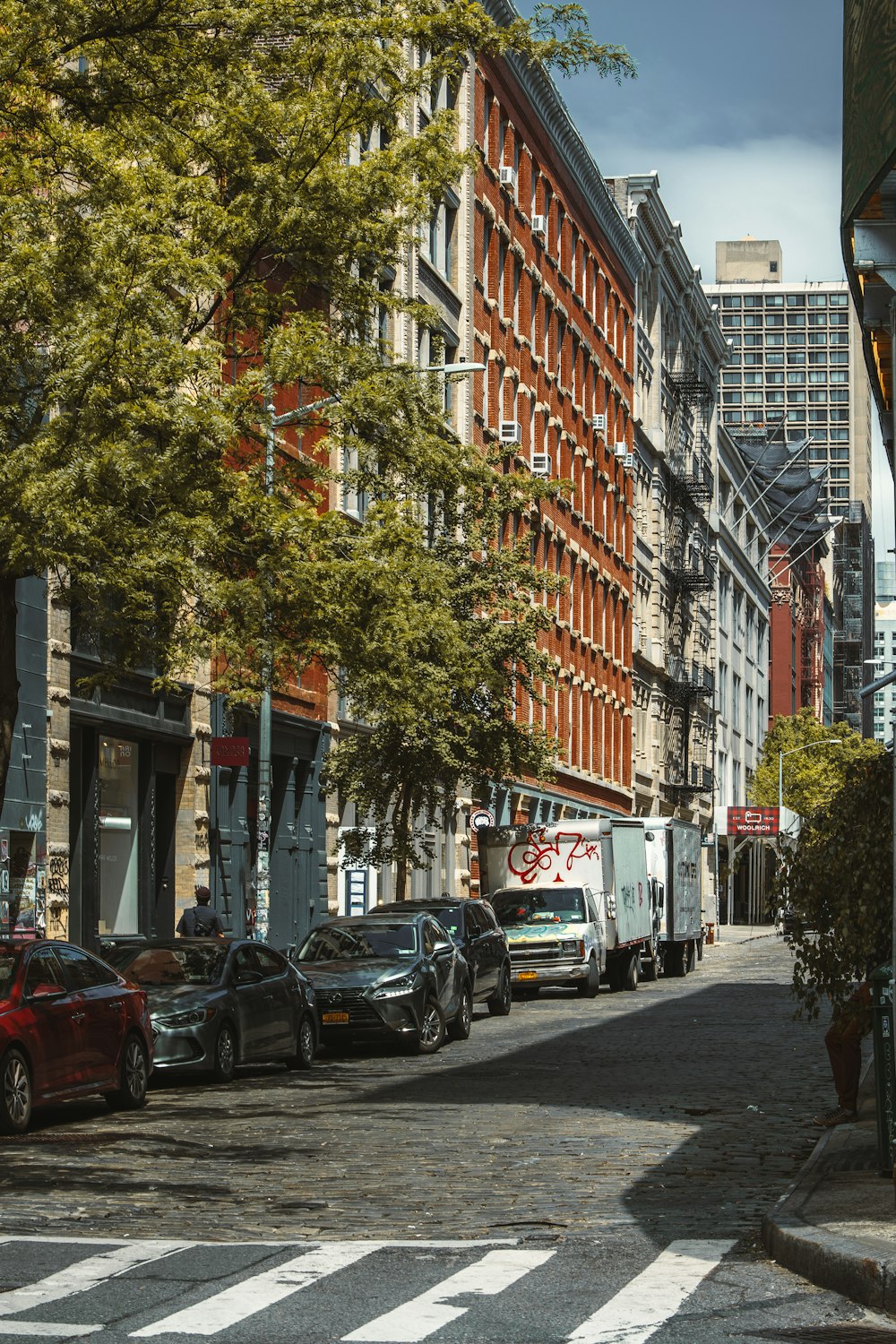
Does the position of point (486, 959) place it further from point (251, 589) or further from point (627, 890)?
point (251, 589)

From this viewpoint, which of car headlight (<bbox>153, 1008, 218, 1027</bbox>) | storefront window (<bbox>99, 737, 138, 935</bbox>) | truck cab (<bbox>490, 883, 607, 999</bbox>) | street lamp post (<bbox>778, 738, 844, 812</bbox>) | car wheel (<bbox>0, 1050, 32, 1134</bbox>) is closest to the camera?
car wheel (<bbox>0, 1050, 32, 1134</bbox>)

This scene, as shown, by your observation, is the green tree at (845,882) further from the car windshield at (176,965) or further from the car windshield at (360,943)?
the car windshield at (360,943)

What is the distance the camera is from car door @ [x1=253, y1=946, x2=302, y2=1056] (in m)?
21.2

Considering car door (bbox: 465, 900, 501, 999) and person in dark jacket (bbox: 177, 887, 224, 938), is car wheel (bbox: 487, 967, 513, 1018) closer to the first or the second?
car door (bbox: 465, 900, 501, 999)

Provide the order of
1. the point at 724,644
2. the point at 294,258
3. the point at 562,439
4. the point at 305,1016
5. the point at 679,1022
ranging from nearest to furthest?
the point at 294,258 → the point at 305,1016 → the point at 679,1022 → the point at 562,439 → the point at 724,644

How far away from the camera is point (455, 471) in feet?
66.4

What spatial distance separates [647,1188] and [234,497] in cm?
765

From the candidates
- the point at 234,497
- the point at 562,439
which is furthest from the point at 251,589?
the point at 562,439

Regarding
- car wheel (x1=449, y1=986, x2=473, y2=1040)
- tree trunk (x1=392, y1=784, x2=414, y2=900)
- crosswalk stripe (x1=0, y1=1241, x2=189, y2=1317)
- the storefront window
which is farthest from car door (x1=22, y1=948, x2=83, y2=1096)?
tree trunk (x1=392, y1=784, x2=414, y2=900)

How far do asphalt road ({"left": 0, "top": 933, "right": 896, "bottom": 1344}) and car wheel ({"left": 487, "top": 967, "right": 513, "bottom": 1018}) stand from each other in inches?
344

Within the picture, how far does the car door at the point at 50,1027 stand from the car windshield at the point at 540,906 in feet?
64.8

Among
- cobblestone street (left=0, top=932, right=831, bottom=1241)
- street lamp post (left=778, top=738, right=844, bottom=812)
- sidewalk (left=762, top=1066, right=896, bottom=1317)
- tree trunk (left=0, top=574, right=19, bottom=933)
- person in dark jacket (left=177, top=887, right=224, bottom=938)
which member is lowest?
cobblestone street (left=0, top=932, right=831, bottom=1241)

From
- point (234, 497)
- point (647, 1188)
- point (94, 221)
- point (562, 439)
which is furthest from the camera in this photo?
point (562, 439)

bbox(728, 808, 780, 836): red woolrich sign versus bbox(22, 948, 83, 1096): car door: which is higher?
bbox(728, 808, 780, 836): red woolrich sign
